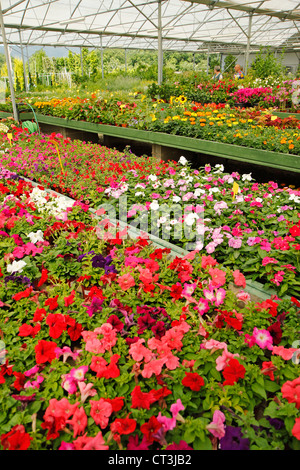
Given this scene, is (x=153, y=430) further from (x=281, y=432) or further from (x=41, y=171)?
(x=41, y=171)

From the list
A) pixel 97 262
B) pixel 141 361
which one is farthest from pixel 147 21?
pixel 141 361

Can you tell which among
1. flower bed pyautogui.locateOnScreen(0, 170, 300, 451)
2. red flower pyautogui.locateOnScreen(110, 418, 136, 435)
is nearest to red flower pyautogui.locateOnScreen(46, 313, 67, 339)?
flower bed pyautogui.locateOnScreen(0, 170, 300, 451)

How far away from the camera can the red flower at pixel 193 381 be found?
1434mm

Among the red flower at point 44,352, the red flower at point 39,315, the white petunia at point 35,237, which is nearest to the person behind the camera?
the red flower at point 44,352

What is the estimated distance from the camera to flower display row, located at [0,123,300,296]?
97.0 inches

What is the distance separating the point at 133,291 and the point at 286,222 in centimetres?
143

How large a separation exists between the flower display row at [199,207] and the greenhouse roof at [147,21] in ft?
17.7

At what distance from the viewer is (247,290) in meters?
2.34

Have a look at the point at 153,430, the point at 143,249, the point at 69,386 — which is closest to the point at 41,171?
the point at 143,249

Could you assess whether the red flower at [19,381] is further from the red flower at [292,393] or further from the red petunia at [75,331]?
the red flower at [292,393]

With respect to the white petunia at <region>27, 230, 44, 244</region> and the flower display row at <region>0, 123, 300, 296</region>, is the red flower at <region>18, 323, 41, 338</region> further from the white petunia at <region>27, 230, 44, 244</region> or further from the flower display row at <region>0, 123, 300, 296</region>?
the flower display row at <region>0, 123, 300, 296</region>

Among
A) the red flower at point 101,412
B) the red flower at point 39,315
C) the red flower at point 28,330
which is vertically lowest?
the red flower at point 101,412

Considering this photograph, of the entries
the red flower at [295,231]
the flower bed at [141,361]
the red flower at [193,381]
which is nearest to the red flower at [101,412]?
the flower bed at [141,361]

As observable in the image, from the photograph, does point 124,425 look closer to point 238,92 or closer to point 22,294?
point 22,294
